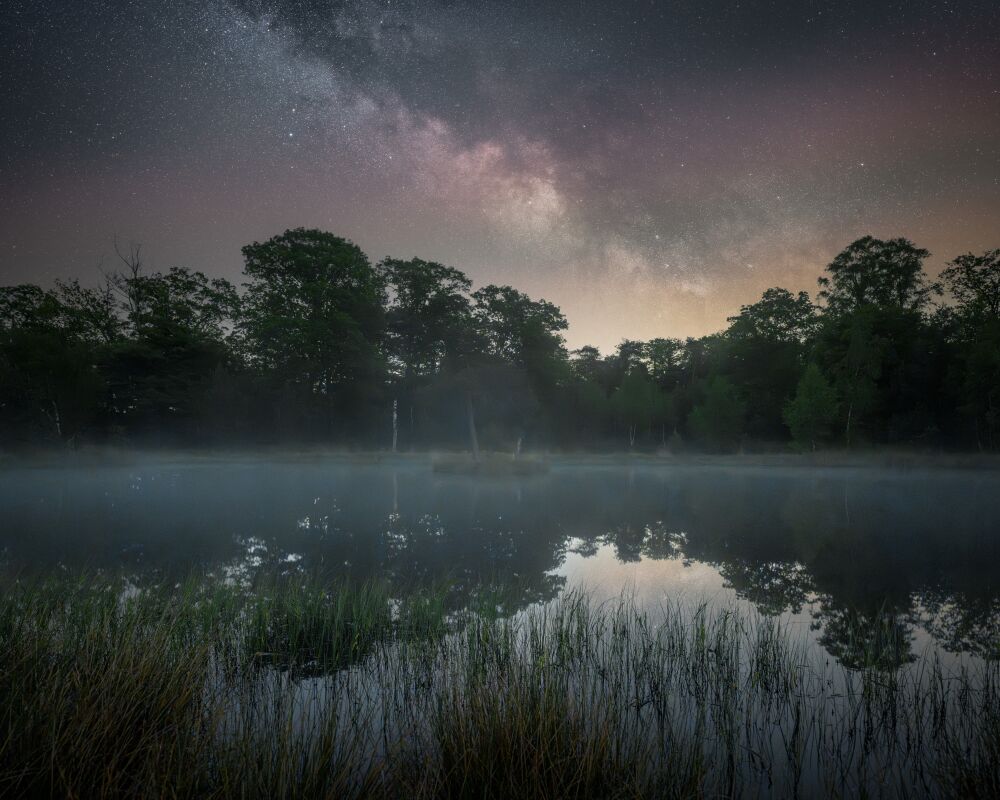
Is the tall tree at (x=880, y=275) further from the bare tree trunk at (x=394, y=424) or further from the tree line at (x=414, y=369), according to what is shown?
the bare tree trunk at (x=394, y=424)

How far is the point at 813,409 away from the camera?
43156mm

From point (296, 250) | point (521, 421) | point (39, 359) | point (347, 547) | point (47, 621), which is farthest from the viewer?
point (296, 250)

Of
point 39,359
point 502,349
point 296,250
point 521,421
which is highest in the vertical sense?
point 296,250

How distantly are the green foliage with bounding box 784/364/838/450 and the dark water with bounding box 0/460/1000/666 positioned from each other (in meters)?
14.9

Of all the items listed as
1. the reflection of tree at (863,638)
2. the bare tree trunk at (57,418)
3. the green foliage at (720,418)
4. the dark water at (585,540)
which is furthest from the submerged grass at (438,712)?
the green foliage at (720,418)

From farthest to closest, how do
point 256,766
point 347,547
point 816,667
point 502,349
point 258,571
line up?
point 502,349
point 347,547
point 258,571
point 816,667
point 256,766

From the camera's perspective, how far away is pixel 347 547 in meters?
12.9

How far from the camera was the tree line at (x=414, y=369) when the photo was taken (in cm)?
3844

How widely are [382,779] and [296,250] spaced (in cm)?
5062

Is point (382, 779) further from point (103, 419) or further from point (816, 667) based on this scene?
point (103, 419)

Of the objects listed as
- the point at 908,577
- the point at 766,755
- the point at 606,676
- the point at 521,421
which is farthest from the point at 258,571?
the point at 521,421

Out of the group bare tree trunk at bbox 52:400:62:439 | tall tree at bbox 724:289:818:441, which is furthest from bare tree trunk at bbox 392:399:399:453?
tall tree at bbox 724:289:818:441

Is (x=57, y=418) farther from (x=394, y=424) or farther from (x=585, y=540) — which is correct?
(x=585, y=540)

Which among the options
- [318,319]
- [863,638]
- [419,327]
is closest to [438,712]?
[863,638]
